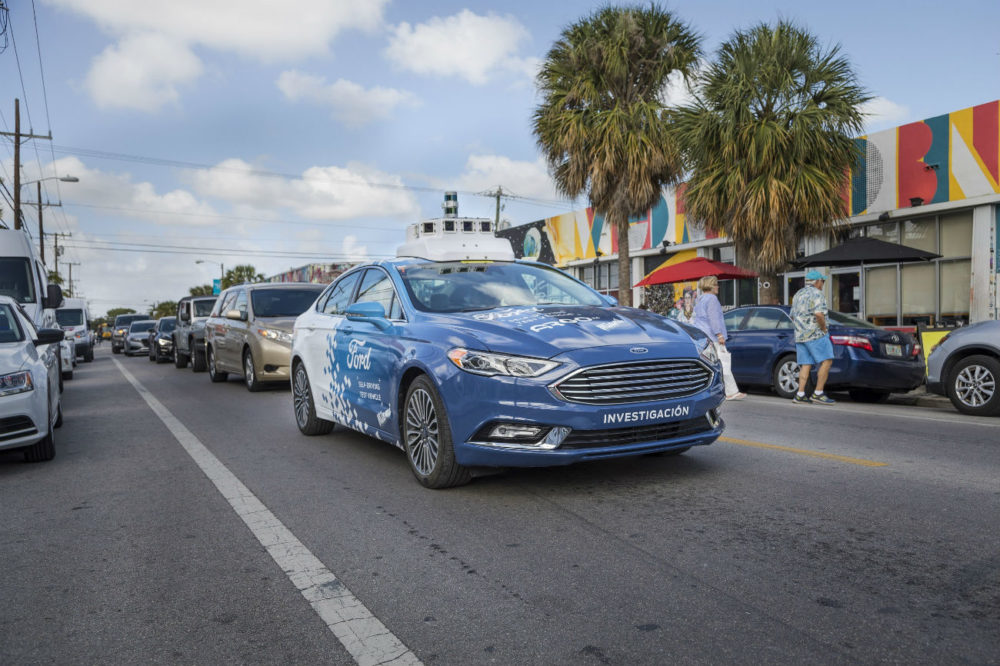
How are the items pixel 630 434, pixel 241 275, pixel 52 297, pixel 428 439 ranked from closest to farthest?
pixel 630 434 → pixel 428 439 → pixel 52 297 → pixel 241 275

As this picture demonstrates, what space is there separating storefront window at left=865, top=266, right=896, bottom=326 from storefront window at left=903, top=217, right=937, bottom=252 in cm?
79

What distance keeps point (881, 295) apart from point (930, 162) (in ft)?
10.2

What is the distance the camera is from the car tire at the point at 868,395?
458 inches

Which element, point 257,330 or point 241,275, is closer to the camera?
point 257,330

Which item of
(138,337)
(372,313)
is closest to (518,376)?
(372,313)

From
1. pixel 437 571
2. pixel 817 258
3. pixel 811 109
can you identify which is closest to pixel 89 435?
pixel 437 571

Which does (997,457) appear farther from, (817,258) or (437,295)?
(817,258)

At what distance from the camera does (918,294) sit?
16859mm

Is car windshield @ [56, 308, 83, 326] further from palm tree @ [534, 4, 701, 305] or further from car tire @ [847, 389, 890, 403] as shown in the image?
car tire @ [847, 389, 890, 403]

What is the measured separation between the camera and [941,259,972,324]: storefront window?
51.9 ft

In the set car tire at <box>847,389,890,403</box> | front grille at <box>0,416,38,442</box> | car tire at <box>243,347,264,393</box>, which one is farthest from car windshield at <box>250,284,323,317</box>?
car tire at <box>847,389,890,403</box>

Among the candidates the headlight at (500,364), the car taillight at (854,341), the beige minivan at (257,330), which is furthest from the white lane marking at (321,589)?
the car taillight at (854,341)

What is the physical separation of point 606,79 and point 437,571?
18.2 m

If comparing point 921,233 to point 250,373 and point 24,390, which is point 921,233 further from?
point 24,390
